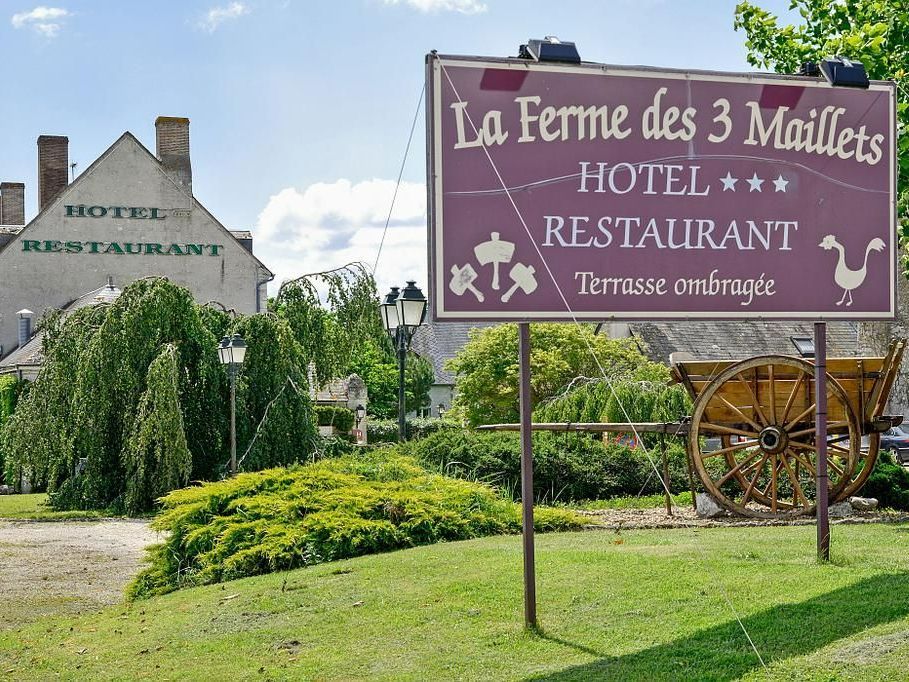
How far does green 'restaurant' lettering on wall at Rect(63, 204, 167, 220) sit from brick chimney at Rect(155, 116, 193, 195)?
269 centimetres

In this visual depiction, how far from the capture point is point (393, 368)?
58.8 m

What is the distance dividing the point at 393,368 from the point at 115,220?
73.0 ft

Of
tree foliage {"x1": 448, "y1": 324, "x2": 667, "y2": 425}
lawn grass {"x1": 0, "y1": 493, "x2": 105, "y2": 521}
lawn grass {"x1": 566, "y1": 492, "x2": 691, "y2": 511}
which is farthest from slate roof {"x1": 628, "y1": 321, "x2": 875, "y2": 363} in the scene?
lawn grass {"x1": 566, "y1": 492, "x2": 691, "y2": 511}

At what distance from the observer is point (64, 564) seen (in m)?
13.6

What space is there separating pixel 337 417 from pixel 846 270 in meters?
28.7

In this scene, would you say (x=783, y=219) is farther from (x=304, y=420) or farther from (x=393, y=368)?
(x=393, y=368)

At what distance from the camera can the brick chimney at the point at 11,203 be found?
4900 centimetres

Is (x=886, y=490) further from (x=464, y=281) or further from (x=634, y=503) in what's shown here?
(x=464, y=281)

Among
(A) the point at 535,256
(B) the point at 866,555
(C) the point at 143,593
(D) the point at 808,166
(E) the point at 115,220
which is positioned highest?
(E) the point at 115,220

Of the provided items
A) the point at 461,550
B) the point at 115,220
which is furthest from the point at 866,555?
the point at 115,220

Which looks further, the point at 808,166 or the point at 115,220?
the point at 115,220

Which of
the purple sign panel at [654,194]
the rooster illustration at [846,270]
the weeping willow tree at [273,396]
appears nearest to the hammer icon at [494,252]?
the purple sign panel at [654,194]

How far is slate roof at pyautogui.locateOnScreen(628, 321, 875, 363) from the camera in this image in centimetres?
4384

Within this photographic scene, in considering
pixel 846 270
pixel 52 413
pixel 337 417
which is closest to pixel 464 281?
pixel 846 270
